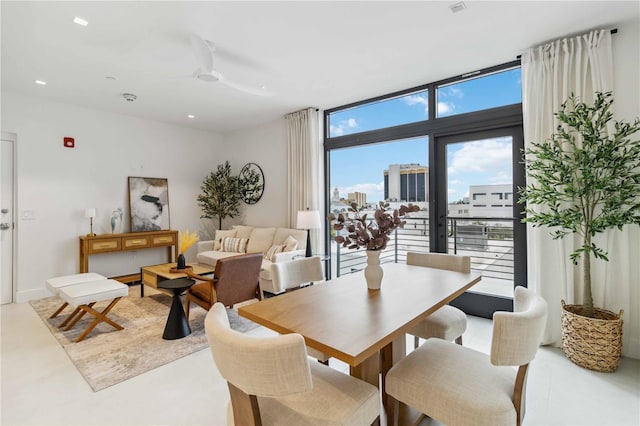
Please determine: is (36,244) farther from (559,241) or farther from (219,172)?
(559,241)

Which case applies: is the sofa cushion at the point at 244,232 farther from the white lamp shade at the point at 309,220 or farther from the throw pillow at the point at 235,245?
the white lamp shade at the point at 309,220

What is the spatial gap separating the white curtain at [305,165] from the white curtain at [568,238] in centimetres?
277

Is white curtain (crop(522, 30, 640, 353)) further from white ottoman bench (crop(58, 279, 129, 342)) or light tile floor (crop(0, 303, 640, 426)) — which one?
white ottoman bench (crop(58, 279, 129, 342))

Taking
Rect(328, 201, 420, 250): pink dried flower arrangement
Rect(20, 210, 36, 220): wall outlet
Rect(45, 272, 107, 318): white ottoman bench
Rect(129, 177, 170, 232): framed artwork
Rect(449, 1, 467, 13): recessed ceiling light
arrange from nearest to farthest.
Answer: Rect(328, 201, 420, 250): pink dried flower arrangement
Rect(449, 1, 467, 13): recessed ceiling light
Rect(45, 272, 107, 318): white ottoman bench
Rect(20, 210, 36, 220): wall outlet
Rect(129, 177, 170, 232): framed artwork

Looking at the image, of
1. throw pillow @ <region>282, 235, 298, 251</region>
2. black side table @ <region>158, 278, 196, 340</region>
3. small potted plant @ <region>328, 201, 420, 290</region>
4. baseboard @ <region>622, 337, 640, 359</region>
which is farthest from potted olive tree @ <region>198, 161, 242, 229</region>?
baseboard @ <region>622, 337, 640, 359</region>

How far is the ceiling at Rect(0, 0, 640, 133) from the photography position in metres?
2.38

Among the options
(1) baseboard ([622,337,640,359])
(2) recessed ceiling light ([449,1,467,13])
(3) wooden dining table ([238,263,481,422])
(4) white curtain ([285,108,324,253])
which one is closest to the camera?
(3) wooden dining table ([238,263,481,422])

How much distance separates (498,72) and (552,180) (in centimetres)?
146

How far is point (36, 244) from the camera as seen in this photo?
14.4ft

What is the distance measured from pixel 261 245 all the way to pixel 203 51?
9.86 ft

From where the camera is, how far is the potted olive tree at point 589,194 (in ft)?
7.70

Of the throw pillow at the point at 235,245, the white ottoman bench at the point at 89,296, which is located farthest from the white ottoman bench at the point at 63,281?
the throw pillow at the point at 235,245

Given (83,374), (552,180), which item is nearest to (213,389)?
(83,374)

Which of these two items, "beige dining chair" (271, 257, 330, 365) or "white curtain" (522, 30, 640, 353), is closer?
"beige dining chair" (271, 257, 330, 365)
